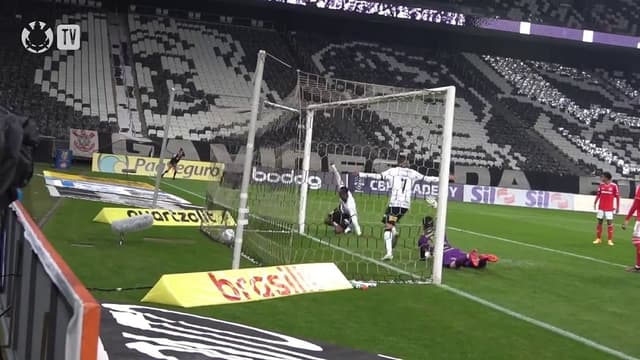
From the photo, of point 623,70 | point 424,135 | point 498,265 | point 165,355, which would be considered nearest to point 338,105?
point 424,135

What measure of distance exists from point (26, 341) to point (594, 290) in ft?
31.1

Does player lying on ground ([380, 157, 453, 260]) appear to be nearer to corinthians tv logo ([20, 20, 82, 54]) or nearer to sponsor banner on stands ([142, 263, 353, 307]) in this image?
sponsor banner on stands ([142, 263, 353, 307])

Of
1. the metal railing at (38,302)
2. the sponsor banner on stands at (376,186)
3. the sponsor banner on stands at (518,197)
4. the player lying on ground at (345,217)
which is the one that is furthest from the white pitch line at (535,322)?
the sponsor banner on stands at (518,197)

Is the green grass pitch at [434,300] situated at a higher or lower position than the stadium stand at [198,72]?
lower

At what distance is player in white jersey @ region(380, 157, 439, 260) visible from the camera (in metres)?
12.6

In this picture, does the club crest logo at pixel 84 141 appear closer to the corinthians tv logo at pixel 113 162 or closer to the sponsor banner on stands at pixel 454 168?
the sponsor banner on stands at pixel 454 168

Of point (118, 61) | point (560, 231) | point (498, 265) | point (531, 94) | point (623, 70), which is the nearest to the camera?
point (498, 265)

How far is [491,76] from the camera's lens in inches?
1950

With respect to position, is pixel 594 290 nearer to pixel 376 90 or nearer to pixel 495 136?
pixel 376 90

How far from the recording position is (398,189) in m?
12.9

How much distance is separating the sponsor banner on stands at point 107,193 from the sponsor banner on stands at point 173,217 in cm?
305

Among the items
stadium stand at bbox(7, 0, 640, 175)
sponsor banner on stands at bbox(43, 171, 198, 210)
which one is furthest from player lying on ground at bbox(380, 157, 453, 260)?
stadium stand at bbox(7, 0, 640, 175)

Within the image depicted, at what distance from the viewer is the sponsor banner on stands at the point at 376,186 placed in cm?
1335

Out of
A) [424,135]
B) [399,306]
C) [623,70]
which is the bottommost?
[399,306]
